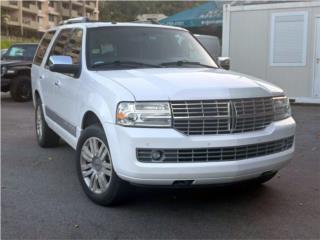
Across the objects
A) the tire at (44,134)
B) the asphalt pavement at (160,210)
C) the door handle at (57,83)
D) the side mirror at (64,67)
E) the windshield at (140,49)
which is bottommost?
the asphalt pavement at (160,210)

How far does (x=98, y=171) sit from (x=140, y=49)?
61.7 inches

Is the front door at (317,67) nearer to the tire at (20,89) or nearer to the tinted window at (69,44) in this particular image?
the tire at (20,89)

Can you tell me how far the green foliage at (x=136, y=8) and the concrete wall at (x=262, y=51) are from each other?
42.1m

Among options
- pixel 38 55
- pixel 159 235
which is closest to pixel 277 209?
pixel 159 235

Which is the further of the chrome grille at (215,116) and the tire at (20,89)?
the tire at (20,89)

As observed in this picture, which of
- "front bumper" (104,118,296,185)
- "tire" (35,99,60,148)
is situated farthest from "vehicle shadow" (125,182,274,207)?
"tire" (35,99,60,148)

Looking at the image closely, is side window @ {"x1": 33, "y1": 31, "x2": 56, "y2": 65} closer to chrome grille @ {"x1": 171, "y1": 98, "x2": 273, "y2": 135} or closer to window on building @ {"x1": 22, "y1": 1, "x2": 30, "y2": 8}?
chrome grille @ {"x1": 171, "y1": 98, "x2": 273, "y2": 135}

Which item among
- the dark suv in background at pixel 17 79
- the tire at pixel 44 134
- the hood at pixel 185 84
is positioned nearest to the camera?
the hood at pixel 185 84

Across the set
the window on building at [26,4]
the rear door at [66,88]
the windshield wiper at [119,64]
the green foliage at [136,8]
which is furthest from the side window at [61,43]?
the window on building at [26,4]

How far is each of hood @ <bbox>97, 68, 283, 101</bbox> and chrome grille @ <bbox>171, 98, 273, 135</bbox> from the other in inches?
2.3

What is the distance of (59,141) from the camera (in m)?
7.81

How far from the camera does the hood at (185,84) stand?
14.0 feet

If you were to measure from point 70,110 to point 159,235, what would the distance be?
2123 millimetres

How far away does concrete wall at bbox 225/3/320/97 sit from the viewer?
13.7m
